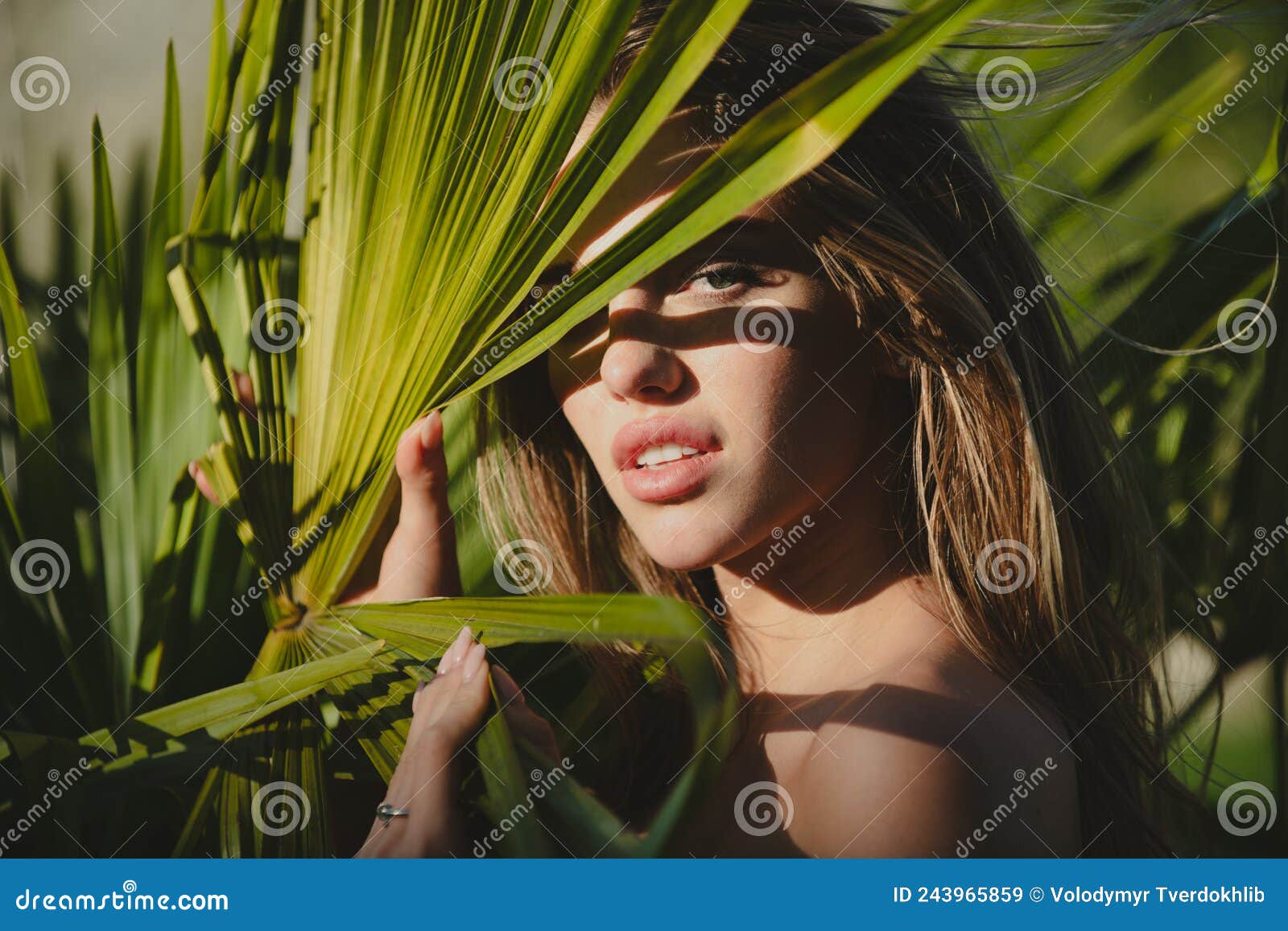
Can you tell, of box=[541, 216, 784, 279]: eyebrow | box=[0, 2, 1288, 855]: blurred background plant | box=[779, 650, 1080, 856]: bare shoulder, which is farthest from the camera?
box=[0, 2, 1288, 855]: blurred background plant

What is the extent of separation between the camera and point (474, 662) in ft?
3.26

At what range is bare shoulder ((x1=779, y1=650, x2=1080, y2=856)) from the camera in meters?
0.84

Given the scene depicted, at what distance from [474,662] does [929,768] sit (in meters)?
0.43

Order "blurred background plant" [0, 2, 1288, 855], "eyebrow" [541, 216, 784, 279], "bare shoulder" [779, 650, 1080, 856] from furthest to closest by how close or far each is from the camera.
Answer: "blurred background plant" [0, 2, 1288, 855]
"eyebrow" [541, 216, 784, 279]
"bare shoulder" [779, 650, 1080, 856]

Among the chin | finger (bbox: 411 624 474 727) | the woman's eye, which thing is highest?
the woman's eye

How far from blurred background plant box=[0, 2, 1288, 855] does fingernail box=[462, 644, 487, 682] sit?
0.08m

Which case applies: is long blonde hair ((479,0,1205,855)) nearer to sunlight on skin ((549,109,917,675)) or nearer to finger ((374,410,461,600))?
sunlight on skin ((549,109,917,675))

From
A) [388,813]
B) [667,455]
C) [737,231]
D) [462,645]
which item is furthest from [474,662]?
[737,231]

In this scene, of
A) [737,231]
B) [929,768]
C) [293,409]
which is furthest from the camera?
[293,409]

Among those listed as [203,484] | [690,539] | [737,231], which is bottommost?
[690,539]

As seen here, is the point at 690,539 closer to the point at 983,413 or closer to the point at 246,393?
the point at 983,413

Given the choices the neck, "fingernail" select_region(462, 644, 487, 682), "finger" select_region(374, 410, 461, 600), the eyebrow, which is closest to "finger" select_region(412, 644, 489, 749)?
"fingernail" select_region(462, 644, 487, 682)

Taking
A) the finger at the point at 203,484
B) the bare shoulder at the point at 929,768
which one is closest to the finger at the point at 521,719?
the bare shoulder at the point at 929,768
